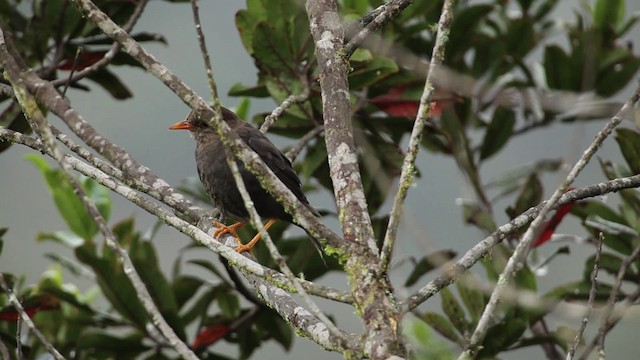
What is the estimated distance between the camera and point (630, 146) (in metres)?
4.72

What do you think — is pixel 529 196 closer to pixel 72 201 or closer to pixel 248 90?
pixel 248 90

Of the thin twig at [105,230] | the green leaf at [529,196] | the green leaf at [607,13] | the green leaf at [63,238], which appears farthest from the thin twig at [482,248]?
the green leaf at [607,13]

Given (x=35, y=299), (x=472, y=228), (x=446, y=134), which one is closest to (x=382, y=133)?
(x=446, y=134)

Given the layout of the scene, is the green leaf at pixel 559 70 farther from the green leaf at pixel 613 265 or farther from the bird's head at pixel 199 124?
the bird's head at pixel 199 124

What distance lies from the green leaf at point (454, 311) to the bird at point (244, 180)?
2.60ft

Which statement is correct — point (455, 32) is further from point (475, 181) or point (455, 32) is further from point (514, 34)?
point (475, 181)

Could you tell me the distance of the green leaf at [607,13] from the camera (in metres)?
6.34

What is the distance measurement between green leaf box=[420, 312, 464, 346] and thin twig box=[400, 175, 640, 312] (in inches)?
76.5

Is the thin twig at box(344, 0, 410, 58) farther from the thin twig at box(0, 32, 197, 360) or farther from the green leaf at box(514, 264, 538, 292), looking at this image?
the green leaf at box(514, 264, 538, 292)

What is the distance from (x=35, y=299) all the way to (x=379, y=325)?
121 inches

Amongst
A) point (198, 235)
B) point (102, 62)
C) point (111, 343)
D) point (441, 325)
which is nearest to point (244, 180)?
point (102, 62)

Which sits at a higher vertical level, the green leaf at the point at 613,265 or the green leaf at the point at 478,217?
the green leaf at the point at 478,217

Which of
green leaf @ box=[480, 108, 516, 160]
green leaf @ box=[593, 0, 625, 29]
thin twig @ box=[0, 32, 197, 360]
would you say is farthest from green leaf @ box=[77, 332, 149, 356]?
green leaf @ box=[593, 0, 625, 29]

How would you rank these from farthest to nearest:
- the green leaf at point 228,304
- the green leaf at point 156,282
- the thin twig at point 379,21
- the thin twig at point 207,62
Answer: the green leaf at point 228,304 < the green leaf at point 156,282 < the thin twig at point 379,21 < the thin twig at point 207,62
